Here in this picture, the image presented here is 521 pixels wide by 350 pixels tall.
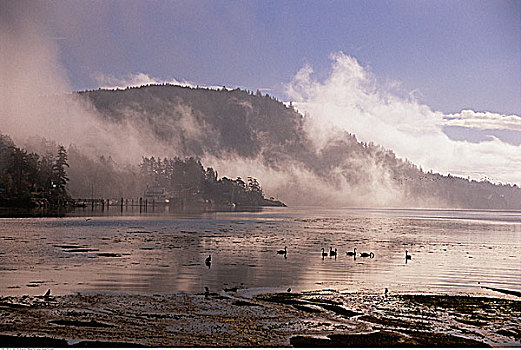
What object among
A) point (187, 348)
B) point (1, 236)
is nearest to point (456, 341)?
point (187, 348)

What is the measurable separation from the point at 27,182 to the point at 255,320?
13126 centimetres

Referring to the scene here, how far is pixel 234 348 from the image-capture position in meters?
14.7

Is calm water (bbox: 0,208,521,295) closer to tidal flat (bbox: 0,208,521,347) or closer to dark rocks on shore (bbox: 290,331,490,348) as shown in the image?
tidal flat (bbox: 0,208,521,347)

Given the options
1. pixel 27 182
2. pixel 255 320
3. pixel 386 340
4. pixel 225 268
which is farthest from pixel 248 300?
pixel 27 182

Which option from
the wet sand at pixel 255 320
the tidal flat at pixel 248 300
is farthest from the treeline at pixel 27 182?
the wet sand at pixel 255 320

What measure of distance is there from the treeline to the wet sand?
122m

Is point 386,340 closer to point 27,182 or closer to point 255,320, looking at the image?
point 255,320

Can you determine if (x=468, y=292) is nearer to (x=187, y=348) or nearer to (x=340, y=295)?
(x=340, y=295)

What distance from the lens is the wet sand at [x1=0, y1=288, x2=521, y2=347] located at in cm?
1561

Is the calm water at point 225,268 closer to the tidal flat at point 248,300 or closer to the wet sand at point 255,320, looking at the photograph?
the tidal flat at point 248,300

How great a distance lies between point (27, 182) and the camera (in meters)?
135

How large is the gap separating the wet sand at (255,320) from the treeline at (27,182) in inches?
4808

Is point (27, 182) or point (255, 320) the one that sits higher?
point (27, 182)

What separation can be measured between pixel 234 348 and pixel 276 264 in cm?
2195
